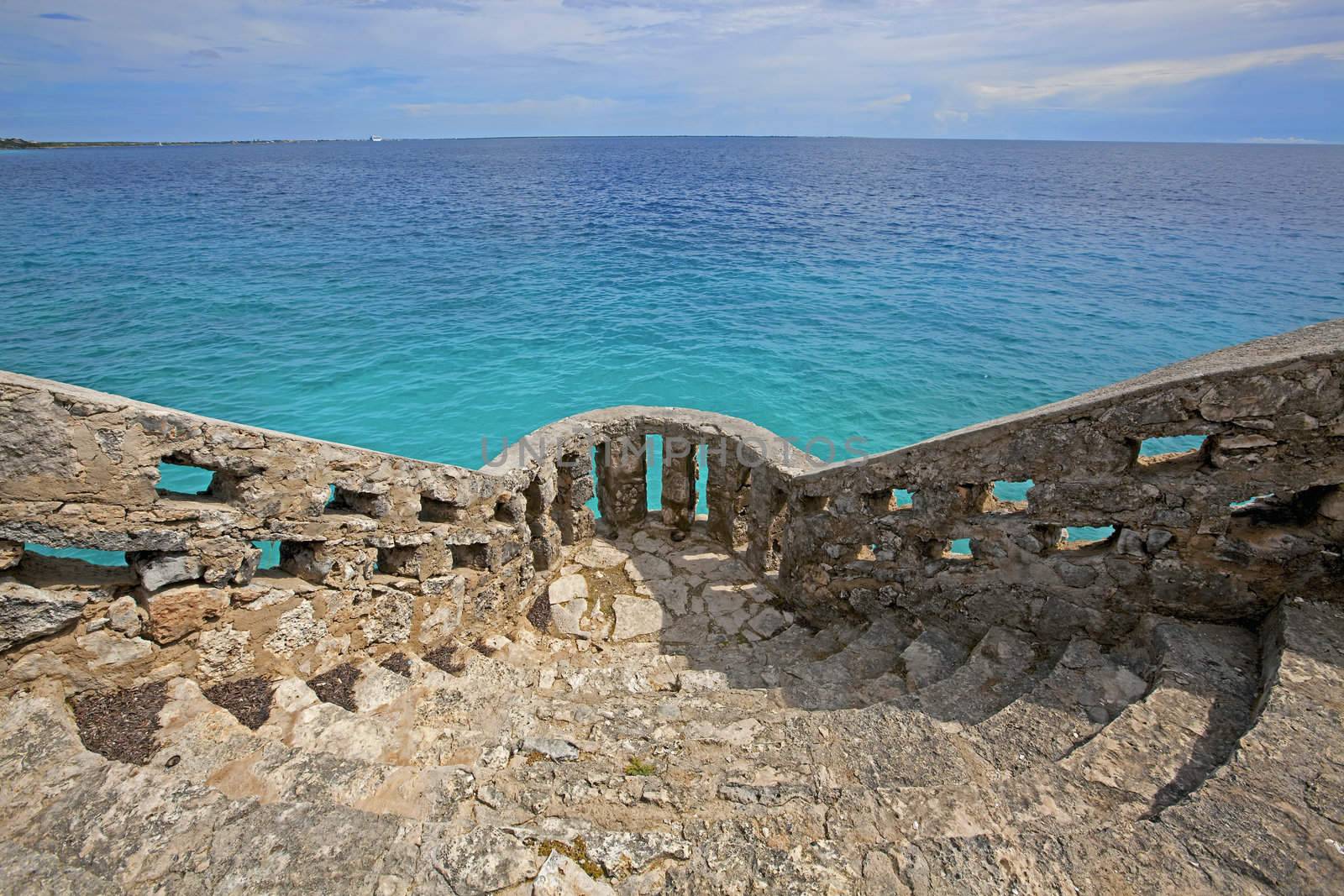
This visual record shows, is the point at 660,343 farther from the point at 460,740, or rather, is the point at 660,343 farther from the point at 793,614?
the point at 460,740

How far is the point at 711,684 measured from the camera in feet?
19.6

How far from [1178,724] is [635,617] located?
16.1ft

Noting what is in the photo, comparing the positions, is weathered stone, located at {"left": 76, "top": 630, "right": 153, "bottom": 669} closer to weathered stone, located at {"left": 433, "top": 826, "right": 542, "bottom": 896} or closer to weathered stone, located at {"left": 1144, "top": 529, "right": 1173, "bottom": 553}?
weathered stone, located at {"left": 433, "top": 826, "right": 542, "bottom": 896}

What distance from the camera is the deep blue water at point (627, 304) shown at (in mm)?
19859

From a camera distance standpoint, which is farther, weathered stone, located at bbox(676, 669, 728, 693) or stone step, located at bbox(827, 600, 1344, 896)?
weathered stone, located at bbox(676, 669, 728, 693)

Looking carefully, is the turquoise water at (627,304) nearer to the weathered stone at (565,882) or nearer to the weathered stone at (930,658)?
the weathered stone at (930,658)

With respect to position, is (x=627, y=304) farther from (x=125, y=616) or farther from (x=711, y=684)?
(x=125, y=616)

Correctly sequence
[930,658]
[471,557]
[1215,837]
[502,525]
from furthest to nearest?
1. [502,525]
2. [471,557]
3. [930,658]
4. [1215,837]

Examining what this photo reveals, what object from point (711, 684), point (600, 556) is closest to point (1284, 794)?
point (711, 684)

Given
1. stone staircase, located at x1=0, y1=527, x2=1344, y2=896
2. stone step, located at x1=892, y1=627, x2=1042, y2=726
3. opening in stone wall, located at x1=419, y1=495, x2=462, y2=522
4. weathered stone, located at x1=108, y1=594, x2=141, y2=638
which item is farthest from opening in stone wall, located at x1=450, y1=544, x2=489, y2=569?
stone step, located at x1=892, y1=627, x2=1042, y2=726

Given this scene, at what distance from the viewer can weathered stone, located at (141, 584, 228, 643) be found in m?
4.09

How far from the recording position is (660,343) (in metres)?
24.3

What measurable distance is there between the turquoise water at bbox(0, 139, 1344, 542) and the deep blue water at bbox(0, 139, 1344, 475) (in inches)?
5.9

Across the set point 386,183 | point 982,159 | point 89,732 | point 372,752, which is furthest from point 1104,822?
point 982,159
